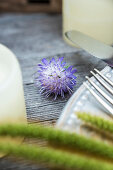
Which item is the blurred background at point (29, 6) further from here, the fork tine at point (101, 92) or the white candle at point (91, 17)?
the fork tine at point (101, 92)

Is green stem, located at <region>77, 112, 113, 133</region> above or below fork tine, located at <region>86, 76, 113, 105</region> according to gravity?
above

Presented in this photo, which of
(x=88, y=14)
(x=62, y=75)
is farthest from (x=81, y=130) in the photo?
(x=88, y=14)

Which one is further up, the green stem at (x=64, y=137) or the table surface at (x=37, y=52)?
the green stem at (x=64, y=137)

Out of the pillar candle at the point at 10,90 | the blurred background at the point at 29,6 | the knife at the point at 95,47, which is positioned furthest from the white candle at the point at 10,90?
the blurred background at the point at 29,6

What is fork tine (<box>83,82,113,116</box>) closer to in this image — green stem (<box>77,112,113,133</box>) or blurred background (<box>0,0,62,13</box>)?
green stem (<box>77,112,113,133</box>)

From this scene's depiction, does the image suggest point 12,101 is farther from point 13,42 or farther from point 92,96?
point 13,42

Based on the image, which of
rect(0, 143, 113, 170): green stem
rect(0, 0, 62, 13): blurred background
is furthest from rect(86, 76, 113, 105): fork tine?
rect(0, 0, 62, 13): blurred background
